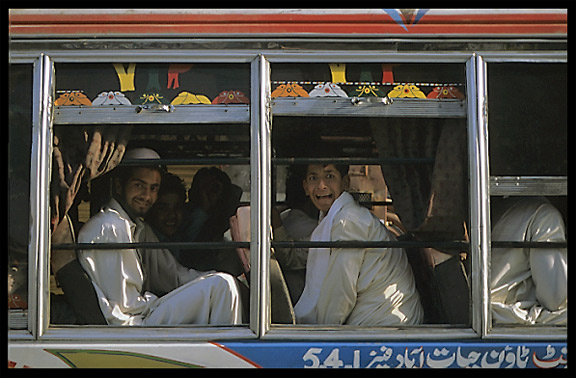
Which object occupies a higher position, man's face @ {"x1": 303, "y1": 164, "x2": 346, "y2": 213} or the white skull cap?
the white skull cap

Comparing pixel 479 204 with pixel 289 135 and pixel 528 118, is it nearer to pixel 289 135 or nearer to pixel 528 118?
pixel 528 118

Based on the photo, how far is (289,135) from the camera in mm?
3637

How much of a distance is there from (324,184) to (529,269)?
1.03 meters

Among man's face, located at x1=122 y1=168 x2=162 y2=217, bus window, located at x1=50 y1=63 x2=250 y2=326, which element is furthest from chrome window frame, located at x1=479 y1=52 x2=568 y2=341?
man's face, located at x1=122 y1=168 x2=162 y2=217

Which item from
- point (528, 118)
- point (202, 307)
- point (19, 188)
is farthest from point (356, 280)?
point (19, 188)

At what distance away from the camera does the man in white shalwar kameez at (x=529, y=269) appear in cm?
359

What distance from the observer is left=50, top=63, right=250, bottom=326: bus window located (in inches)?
141

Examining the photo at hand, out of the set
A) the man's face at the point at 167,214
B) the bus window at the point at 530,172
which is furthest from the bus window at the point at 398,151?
the man's face at the point at 167,214

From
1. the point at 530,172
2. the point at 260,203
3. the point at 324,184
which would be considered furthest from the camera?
the point at 324,184

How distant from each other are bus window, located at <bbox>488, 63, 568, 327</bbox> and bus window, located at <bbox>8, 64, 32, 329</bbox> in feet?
6.90

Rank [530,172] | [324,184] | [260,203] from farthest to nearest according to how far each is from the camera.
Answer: [324,184] → [530,172] → [260,203]

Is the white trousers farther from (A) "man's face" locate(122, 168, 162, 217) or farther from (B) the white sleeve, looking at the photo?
(A) "man's face" locate(122, 168, 162, 217)

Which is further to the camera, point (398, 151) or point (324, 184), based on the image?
point (324, 184)

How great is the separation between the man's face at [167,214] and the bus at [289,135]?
238mm
